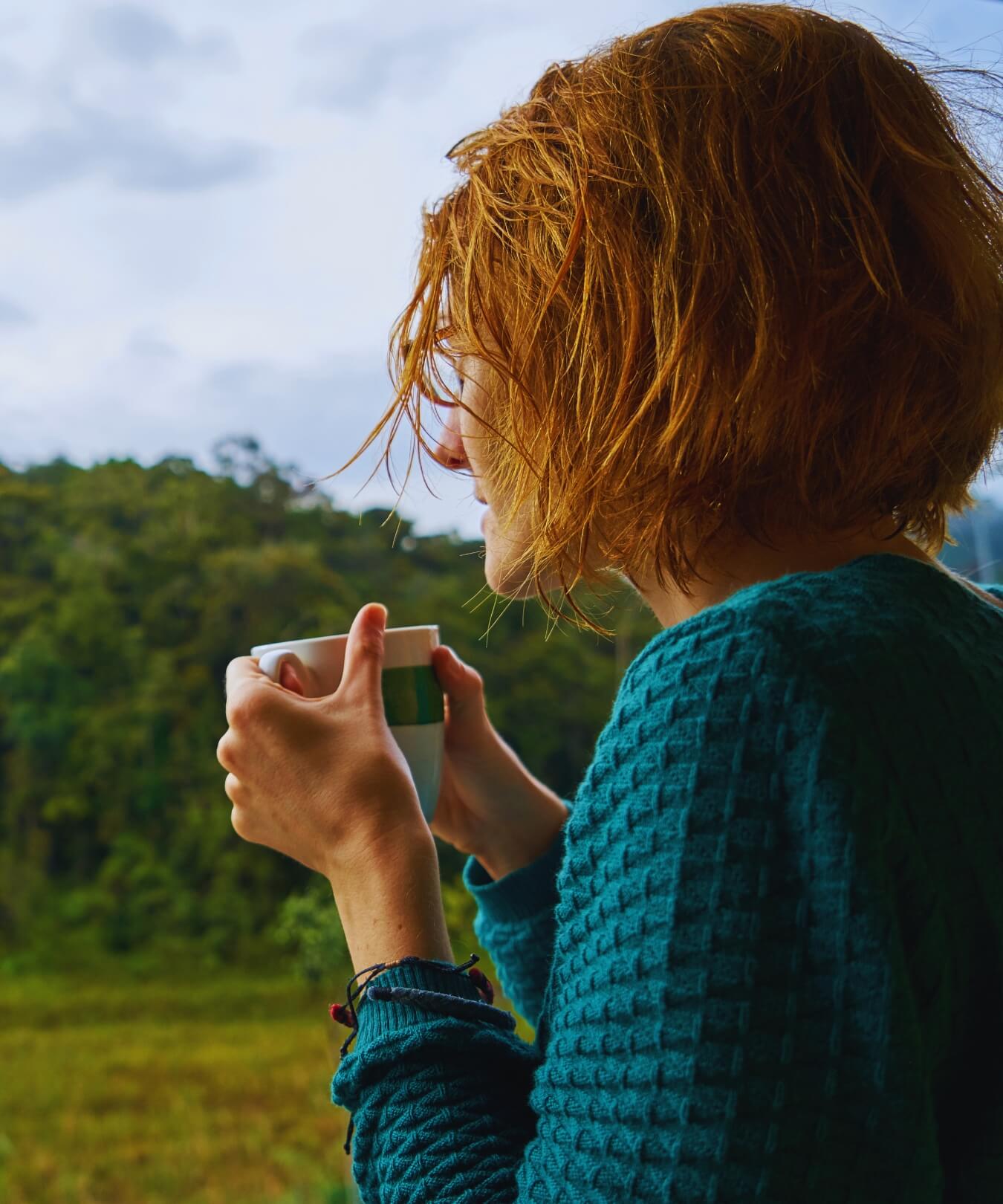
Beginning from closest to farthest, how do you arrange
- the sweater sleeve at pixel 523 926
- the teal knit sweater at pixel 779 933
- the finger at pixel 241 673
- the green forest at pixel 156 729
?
the teal knit sweater at pixel 779 933
the finger at pixel 241 673
the sweater sleeve at pixel 523 926
the green forest at pixel 156 729

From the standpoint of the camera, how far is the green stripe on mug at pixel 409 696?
70cm

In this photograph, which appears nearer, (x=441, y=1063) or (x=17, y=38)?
(x=441, y=1063)

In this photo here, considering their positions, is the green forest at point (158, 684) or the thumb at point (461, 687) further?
the green forest at point (158, 684)

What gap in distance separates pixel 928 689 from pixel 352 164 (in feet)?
3.76

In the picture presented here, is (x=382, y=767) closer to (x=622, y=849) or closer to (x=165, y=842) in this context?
(x=622, y=849)

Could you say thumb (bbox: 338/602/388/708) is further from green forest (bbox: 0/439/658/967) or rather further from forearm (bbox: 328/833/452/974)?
green forest (bbox: 0/439/658/967)

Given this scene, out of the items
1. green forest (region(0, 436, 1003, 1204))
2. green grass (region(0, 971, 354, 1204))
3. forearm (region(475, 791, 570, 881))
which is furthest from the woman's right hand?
green grass (region(0, 971, 354, 1204))

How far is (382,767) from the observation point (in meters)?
0.64

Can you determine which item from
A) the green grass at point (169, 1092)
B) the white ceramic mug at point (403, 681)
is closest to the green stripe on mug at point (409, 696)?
the white ceramic mug at point (403, 681)

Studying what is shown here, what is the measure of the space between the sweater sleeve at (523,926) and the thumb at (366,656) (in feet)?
0.77

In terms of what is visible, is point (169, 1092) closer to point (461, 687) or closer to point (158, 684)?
point (158, 684)

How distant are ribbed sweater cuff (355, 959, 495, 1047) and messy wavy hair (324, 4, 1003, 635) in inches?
9.9

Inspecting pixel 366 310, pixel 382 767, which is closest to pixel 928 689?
pixel 382 767

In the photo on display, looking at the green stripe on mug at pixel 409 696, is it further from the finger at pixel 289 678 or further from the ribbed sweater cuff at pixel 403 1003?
the ribbed sweater cuff at pixel 403 1003
